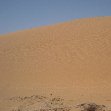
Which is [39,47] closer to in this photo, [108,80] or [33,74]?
[33,74]

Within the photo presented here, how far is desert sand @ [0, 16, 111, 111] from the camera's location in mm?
10266

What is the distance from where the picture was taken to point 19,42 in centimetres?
2262

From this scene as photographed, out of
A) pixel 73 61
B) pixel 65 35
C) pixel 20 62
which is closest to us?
pixel 73 61

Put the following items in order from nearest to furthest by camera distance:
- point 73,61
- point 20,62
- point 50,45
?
point 73,61, point 20,62, point 50,45

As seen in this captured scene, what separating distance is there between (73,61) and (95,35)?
178 inches

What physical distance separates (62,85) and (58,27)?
12636mm

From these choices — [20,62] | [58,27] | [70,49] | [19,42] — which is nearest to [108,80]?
[70,49]

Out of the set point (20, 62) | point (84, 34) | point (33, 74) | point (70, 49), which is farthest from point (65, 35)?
point (33, 74)

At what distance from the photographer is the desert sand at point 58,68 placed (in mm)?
10266

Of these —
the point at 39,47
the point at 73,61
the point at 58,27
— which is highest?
the point at 58,27

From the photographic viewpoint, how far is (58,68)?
1561 centimetres

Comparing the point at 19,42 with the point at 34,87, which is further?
the point at 19,42

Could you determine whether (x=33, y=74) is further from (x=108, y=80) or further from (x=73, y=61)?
(x=108, y=80)

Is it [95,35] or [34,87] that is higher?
[95,35]
